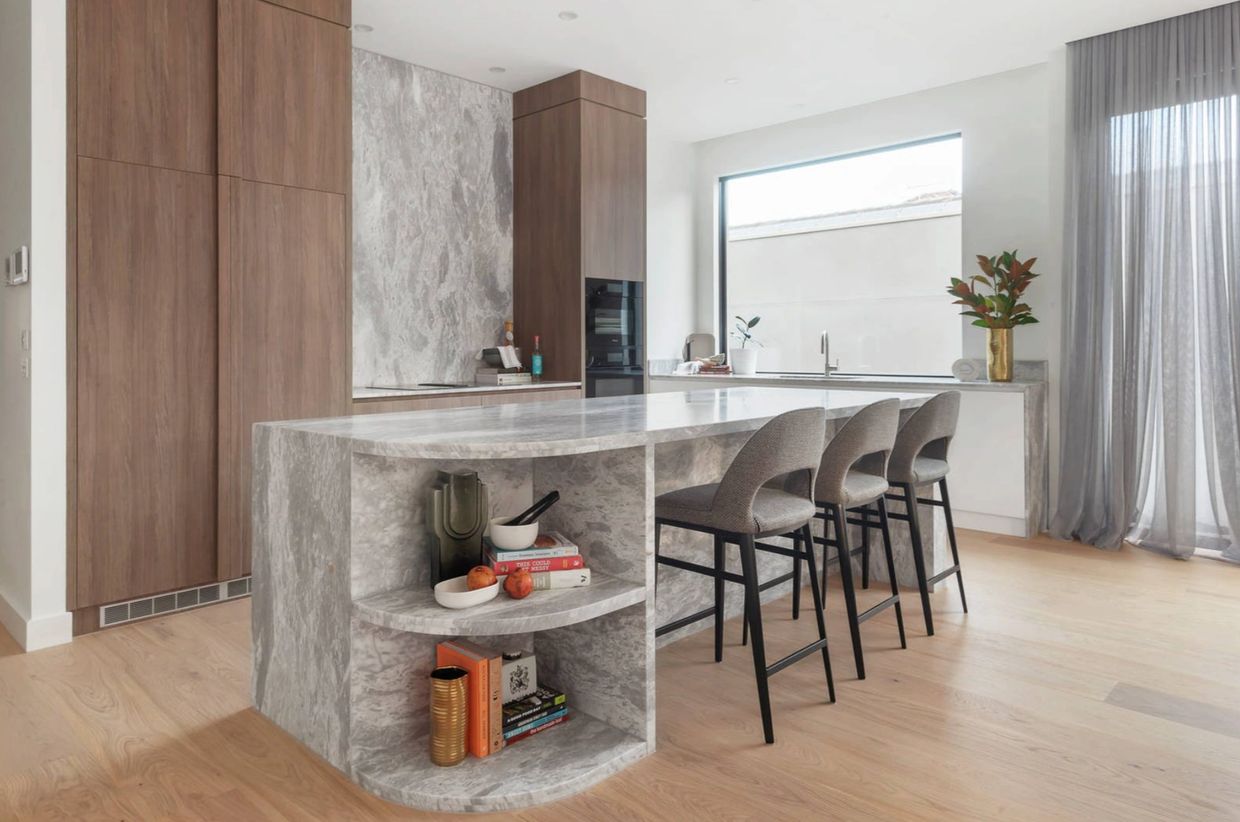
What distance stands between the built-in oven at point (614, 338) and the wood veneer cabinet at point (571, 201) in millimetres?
85

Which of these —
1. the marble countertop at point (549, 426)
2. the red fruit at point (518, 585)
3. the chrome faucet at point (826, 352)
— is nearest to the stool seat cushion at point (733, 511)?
the marble countertop at point (549, 426)

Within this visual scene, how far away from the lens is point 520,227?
207 inches

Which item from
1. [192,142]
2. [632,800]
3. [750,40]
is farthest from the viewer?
[750,40]

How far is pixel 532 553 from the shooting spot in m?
2.08

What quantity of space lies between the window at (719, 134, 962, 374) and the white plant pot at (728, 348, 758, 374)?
0.18 m

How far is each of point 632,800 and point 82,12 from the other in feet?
10.6

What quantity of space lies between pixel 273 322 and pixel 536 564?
6.65 feet

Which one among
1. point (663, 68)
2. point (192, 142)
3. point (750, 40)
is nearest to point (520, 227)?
point (663, 68)

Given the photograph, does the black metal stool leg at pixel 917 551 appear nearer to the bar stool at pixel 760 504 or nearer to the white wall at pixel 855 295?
the bar stool at pixel 760 504

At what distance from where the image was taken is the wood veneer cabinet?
4.95 meters

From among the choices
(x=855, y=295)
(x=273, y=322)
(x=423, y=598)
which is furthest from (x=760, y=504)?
(x=855, y=295)

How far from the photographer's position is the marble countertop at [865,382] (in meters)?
Result: 4.61

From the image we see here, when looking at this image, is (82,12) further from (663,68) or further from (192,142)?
(663,68)

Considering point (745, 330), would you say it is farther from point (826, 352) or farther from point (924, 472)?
point (924, 472)
